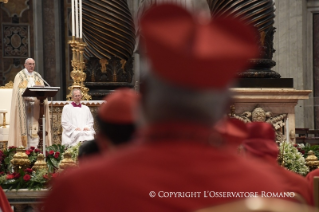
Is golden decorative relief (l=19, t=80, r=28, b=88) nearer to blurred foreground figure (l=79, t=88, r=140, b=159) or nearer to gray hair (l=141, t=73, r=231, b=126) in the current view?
blurred foreground figure (l=79, t=88, r=140, b=159)

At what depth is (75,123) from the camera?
11.1 m

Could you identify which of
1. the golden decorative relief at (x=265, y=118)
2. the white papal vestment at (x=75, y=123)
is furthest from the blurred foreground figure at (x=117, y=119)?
the white papal vestment at (x=75, y=123)

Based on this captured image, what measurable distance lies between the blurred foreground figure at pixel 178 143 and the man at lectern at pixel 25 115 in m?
10.1

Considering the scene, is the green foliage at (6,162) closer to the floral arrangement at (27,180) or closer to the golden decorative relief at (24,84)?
the floral arrangement at (27,180)

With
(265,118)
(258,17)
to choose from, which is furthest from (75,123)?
(258,17)

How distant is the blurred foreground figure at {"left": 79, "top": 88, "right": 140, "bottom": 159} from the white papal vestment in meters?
8.84

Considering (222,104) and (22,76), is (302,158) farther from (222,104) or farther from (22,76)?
(22,76)

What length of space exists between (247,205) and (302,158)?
16.0 feet

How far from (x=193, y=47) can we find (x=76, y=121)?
9695 millimetres

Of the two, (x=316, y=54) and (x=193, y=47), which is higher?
(x=316, y=54)

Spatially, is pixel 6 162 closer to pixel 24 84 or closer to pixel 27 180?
pixel 27 180

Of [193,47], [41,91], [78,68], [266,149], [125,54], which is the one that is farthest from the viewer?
[78,68]

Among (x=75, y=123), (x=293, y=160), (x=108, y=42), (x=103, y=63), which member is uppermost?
(x=108, y=42)

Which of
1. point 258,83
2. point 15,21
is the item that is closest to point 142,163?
point 258,83
